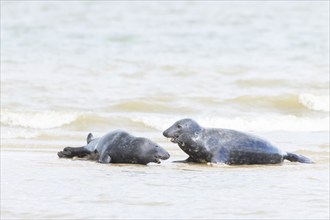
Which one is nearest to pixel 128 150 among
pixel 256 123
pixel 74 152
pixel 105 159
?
pixel 105 159

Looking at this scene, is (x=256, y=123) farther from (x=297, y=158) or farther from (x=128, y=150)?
(x=128, y=150)

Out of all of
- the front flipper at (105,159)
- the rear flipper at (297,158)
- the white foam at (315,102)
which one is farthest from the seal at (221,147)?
the white foam at (315,102)

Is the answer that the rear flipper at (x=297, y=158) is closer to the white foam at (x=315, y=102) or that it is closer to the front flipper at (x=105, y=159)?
the front flipper at (x=105, y=159)

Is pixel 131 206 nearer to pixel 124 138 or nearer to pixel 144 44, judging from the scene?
pixel 124 138

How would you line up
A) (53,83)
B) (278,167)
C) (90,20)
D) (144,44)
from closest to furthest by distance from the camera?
(278,167) < (53,83) < (144,44) < (90,20)

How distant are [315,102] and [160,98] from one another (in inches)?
88.0

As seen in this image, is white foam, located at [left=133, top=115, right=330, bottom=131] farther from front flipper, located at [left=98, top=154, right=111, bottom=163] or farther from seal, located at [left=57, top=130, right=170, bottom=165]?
front flipper, located at [left=98, top=154, right=111, bottom=163]

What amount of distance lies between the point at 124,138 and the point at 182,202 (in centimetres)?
239

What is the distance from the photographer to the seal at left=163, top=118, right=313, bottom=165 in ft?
30.5

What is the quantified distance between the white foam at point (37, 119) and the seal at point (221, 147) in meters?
3.22

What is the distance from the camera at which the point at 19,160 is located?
9094 mm

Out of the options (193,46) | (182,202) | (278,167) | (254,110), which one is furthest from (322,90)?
(182,202)

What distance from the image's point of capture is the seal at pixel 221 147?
30.5 feet

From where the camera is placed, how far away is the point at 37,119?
1256 centimetres
